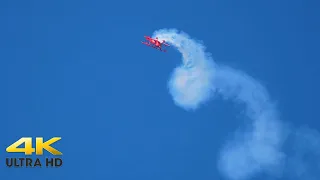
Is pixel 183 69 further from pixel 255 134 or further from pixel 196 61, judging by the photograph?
pixel 255 134

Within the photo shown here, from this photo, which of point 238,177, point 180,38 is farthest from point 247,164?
point 180,38

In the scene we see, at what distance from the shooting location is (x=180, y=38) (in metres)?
111

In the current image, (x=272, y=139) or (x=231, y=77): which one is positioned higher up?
(x=231, y=77)

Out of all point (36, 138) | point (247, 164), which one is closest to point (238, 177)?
point (247, 164)

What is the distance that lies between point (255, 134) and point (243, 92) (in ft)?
18.1

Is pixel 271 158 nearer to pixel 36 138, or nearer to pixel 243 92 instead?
pixel 243 92

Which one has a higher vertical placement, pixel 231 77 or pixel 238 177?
pixel 231 77

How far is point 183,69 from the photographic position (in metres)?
112

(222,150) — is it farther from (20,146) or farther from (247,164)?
(20,146)

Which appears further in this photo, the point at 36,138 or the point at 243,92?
the point at 243,92

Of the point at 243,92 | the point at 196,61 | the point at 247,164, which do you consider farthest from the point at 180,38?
the point at 247,164

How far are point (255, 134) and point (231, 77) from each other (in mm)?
7959

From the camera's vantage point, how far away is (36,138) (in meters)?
106

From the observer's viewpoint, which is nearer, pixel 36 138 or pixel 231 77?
pixel 36 138
